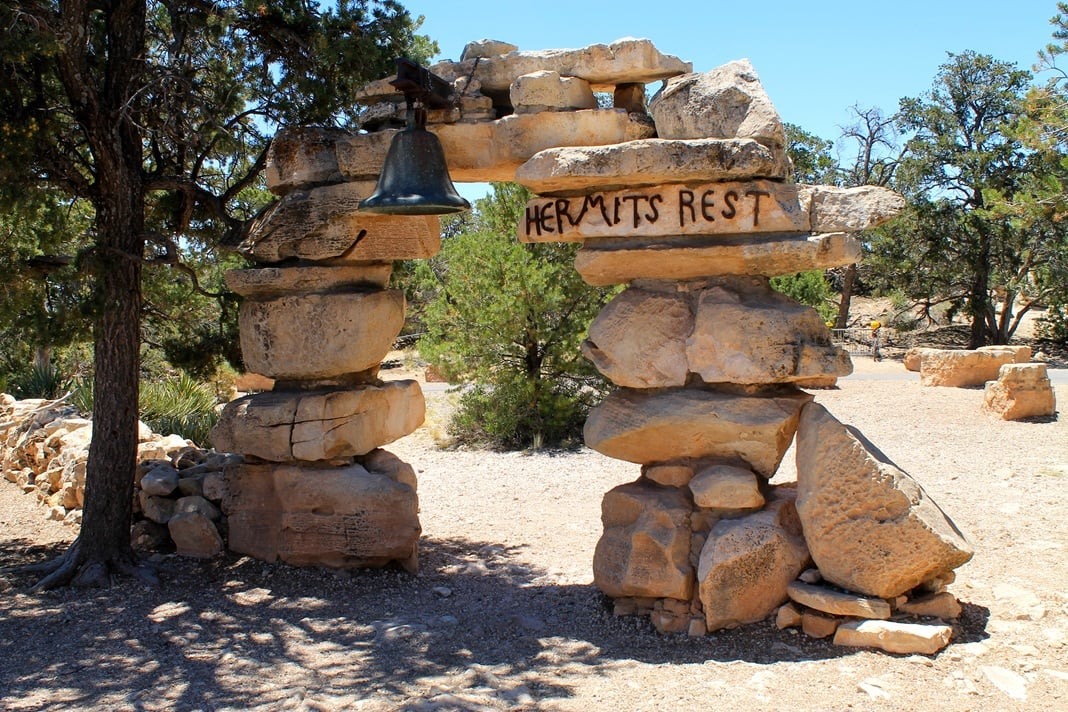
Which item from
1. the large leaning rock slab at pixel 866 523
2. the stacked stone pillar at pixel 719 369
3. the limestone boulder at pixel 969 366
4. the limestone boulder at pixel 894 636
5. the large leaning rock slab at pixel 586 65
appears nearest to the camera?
the limestone boulder at pixel 894 636

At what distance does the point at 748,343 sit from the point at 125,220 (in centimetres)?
377

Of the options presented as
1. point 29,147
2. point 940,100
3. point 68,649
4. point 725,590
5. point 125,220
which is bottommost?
point 68,649

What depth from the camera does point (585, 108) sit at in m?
5.14

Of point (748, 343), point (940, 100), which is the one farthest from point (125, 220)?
point (940, 100)

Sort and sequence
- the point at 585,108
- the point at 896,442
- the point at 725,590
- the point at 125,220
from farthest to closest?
1. the point at 896,442
2. the point at 125,220
3. the point at 585,108
4. the point at 725,590

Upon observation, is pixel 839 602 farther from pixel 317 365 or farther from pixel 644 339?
pixel 317 365

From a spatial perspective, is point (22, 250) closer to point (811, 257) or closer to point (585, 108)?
point (585, 108)

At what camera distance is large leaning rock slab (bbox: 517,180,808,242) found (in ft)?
15.4

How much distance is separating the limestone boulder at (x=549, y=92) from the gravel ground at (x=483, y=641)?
268 centimetres

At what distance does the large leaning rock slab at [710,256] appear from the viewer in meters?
4.62

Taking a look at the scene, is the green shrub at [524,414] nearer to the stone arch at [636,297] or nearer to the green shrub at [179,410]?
the green shrub at [179,410]

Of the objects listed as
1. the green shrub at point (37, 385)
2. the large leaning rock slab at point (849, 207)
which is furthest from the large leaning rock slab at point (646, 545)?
the green shrub at point (37, 385)

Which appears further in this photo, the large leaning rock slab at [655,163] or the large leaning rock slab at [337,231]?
the large leaning rock slab at [337,231]

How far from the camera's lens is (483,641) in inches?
188
